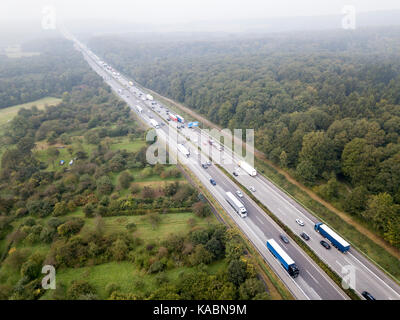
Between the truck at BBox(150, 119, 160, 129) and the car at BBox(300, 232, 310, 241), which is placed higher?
the truck at BBox(150, 119, 160, 129)

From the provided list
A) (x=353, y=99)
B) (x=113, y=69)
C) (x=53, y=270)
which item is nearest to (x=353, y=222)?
(x=353, y=99)

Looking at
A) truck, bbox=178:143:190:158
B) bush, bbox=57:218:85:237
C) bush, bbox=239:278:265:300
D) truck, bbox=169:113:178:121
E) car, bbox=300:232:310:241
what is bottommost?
bush, bbox=239:278:265:300

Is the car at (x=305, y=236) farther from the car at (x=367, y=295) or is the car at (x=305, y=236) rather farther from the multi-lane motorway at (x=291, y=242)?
the car at (x=367, y=295)

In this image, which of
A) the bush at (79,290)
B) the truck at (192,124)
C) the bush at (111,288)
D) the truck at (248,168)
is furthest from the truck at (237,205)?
the truck at (192,124)

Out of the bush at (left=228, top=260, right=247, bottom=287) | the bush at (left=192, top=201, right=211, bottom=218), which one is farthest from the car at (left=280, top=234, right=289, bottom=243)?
the bush at (left=192, top=201, right=211, bottom=218)

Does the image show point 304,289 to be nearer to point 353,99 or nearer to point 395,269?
point 395,269

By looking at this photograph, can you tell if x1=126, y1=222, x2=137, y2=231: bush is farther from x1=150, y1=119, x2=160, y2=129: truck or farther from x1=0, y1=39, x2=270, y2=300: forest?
x1=150, y1=119, x2=160, y2=129: truck
